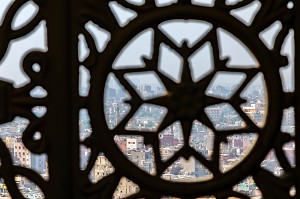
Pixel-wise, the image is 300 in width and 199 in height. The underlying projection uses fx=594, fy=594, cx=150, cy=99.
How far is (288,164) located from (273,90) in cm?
17

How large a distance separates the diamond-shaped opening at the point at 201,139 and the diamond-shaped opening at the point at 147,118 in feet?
0.26

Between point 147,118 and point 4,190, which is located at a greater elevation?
point 147,118

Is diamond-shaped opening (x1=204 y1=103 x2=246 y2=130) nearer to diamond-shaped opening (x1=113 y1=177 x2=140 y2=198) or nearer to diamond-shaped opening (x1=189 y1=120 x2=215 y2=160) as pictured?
diamond-shaped opening (x1=189 y1=120 x2=215 y2=160)

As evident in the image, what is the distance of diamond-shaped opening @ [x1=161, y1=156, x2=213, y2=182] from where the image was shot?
51.5 inches

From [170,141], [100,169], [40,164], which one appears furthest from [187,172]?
[40,164]

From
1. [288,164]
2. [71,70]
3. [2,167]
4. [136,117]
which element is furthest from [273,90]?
[2,167]

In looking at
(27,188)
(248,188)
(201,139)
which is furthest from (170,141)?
(27,188)

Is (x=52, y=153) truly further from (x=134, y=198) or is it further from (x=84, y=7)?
(x=84, y=7)

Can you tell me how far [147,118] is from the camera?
1306 millimetres

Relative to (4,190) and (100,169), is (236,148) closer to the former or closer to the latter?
(100,169)

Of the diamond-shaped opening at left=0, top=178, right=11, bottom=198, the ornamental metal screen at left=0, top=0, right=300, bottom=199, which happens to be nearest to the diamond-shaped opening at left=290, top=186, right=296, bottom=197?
the ornamental metal screen at left=0, top=0, right=300, bottom=199

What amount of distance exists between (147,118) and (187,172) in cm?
15

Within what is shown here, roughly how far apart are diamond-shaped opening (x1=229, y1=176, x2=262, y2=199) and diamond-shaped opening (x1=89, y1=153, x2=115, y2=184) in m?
0.28

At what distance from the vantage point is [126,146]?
1.31 m
